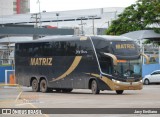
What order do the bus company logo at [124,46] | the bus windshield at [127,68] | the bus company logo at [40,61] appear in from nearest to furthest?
the bus windshield at [127,68] < the bus company logo at [124,46] < the bus company logo at [40,61]

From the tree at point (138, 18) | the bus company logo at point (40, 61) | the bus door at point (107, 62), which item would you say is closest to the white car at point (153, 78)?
the tree at point (138, 18)

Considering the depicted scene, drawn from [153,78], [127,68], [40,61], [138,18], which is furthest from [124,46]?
[138,18]

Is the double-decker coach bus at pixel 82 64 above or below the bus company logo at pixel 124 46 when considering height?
below

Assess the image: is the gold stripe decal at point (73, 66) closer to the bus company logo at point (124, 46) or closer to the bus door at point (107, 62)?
the bus door at point (107, 62)

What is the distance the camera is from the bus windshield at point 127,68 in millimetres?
31688

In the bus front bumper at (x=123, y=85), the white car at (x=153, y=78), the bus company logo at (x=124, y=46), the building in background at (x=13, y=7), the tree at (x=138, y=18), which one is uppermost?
the building in background at (x=13, y=7)

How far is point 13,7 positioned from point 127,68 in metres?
145

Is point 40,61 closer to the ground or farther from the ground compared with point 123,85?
farther from the ground

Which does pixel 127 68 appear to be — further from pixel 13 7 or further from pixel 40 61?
pixel 13 7

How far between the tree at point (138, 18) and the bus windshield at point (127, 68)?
3061cm

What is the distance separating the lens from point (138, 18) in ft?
214

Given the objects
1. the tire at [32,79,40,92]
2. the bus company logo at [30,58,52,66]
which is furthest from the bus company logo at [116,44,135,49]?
the tire at [32,79,40,92]

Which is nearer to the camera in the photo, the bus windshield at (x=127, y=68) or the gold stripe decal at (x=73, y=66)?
the bus windshield at (x=127, y=68)

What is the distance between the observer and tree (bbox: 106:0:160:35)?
63438 millimetres
